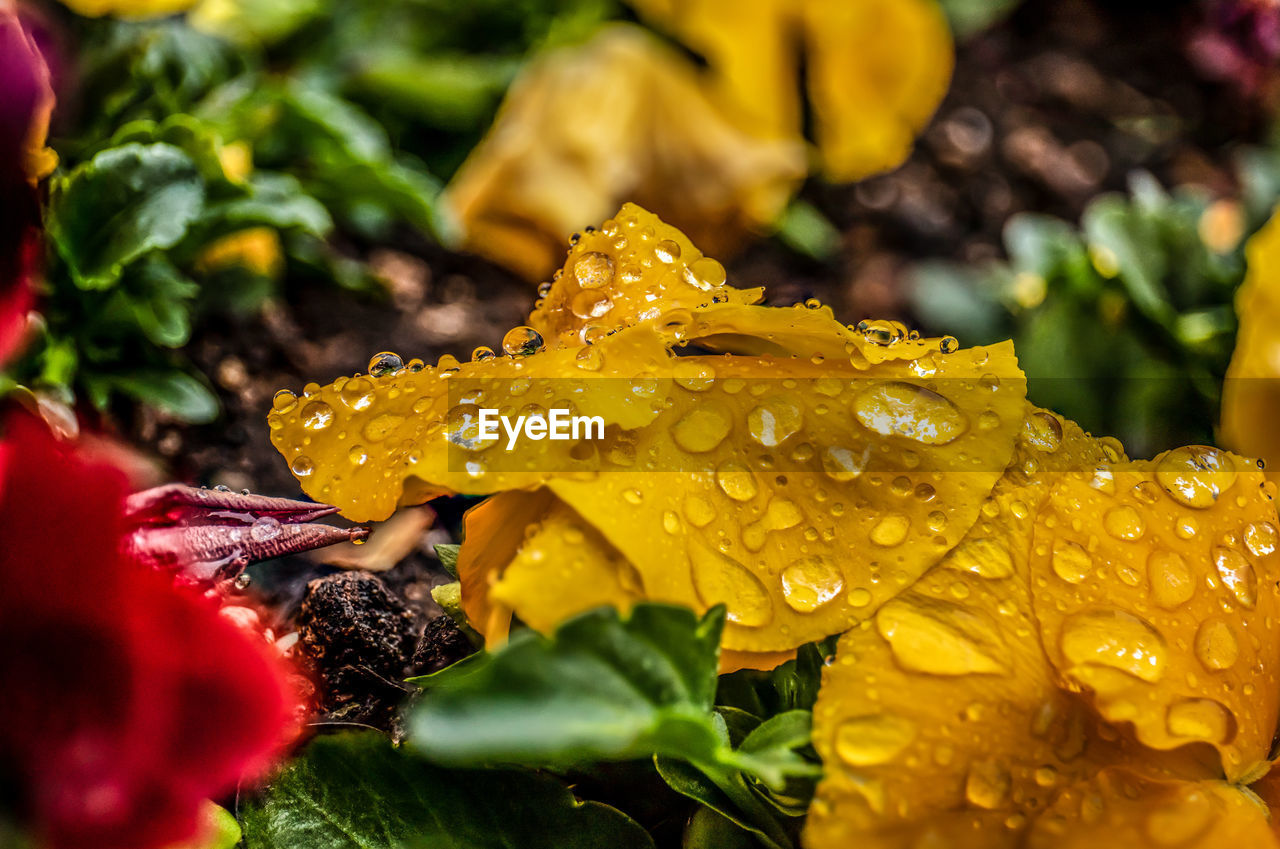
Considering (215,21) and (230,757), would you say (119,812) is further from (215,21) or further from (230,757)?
(215,21)

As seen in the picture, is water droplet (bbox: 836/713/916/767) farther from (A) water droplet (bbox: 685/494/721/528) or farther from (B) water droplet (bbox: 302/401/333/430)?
(B) water droplet (bbox: 302/401/333/430)

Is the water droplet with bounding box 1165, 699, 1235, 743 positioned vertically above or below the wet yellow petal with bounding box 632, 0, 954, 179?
above

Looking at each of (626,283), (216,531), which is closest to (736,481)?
(626,283)

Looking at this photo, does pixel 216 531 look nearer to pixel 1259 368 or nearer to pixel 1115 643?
pixel 1115 643

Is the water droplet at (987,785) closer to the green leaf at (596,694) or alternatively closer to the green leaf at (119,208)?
the green leaf at (596,694)

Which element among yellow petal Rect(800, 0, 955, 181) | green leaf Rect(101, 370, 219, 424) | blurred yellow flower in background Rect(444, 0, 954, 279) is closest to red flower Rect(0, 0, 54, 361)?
green leaf Rect(101, 370, 219, 424)

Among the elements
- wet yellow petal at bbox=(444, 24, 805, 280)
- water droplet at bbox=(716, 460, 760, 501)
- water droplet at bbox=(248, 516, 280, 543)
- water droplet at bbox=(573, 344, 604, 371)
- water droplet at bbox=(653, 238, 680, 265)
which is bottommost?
wet yellow petal at bbox=(444, 24, 805, 280)

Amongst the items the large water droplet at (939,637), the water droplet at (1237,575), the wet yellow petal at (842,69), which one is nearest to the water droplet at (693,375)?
the large water droplet at (939,637)
